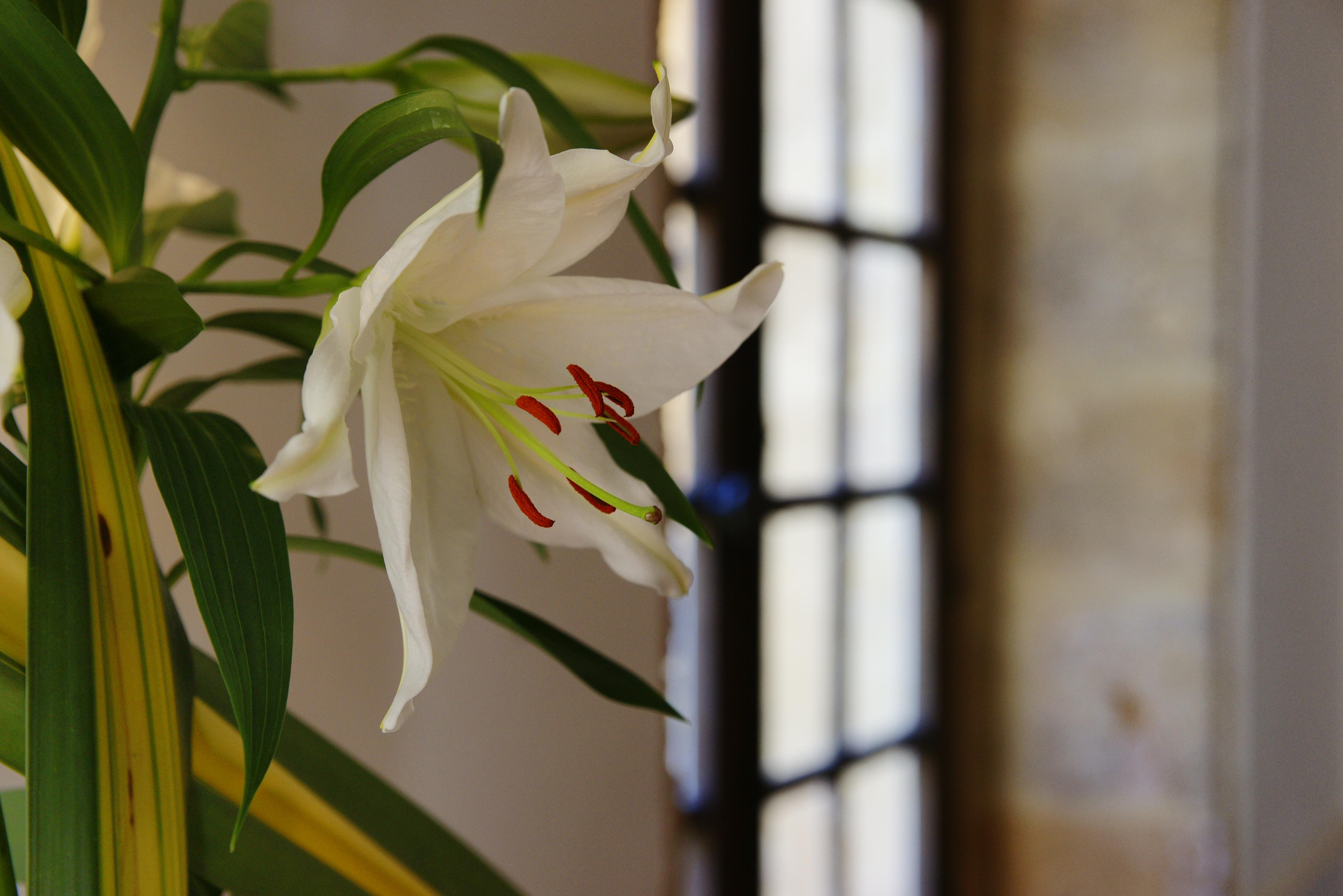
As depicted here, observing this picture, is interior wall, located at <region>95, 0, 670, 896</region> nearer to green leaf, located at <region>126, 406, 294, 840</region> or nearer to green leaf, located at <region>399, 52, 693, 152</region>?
green leaf, located at <region>399, 52, 693, 152</region>

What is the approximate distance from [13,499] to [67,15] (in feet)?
0.52

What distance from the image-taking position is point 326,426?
26cm

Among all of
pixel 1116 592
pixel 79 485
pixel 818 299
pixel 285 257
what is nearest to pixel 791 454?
pixel 818 299

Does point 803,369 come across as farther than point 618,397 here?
Yes

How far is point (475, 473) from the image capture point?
1.25ft

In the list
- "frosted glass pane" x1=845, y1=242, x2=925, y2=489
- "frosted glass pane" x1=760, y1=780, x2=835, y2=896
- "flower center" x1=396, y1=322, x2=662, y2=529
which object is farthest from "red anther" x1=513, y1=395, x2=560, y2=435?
"frosted glass pane" x1=845, y1=242, x2=925, y2=489

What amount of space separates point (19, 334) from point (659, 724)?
1011 mm

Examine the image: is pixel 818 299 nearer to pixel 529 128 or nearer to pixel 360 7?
pixel 360 7

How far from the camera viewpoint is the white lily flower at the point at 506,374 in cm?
28

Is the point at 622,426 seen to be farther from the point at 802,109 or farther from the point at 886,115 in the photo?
the point at 886,115

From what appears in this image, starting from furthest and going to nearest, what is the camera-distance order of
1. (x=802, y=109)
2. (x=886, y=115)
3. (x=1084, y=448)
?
(x=1084, y=448)
(x=886, y=115)
(x=802, y=109)

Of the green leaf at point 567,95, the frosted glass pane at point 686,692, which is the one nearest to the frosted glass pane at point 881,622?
the frosted glass pane at point 686,692

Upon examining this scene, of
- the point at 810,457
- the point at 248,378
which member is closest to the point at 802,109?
the point at 810,457

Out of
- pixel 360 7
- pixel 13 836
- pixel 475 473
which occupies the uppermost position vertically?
pixel 360 7
